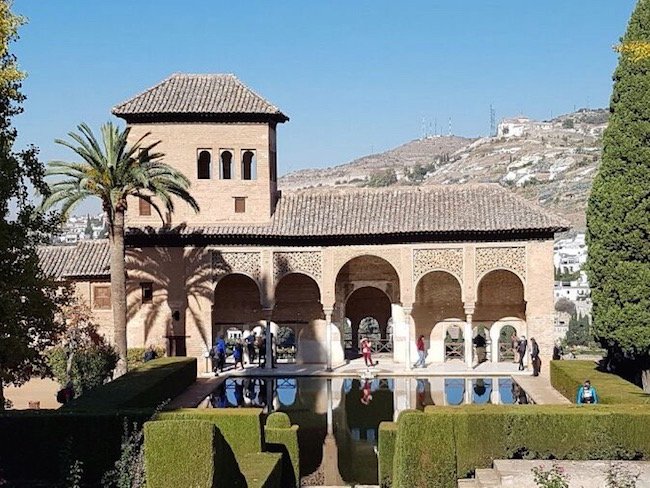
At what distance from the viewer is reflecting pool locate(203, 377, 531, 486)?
18.5 meters

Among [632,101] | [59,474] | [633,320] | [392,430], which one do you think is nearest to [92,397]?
[59,474]

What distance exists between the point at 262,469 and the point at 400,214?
17.6m

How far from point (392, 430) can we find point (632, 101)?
9.67 meters

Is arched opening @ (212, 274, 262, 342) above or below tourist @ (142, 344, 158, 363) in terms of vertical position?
above

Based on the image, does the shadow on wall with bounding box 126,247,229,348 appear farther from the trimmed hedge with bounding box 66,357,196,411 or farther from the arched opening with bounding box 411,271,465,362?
the arched opening with bounding box 411,271,465,362

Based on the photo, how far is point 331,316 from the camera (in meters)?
32.6

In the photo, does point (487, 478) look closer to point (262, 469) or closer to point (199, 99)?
point (262, 469)

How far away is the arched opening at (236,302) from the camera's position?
33.4m

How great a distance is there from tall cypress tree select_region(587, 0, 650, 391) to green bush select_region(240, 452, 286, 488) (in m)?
9.12

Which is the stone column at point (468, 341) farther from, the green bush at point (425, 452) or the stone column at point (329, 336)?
the green bush at point (425, 452)

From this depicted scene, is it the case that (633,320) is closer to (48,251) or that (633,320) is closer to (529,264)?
(529,264)

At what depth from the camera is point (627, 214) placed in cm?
2189

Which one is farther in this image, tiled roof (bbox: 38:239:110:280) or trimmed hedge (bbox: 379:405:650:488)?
tiled roof (bbox: 38:239:110:280)

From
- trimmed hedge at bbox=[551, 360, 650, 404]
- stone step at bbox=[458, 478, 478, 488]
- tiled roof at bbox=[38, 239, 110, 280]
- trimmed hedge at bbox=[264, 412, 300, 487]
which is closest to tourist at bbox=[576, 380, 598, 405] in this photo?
trimmed hedge at bbox=[551, 360, 650, 404]
